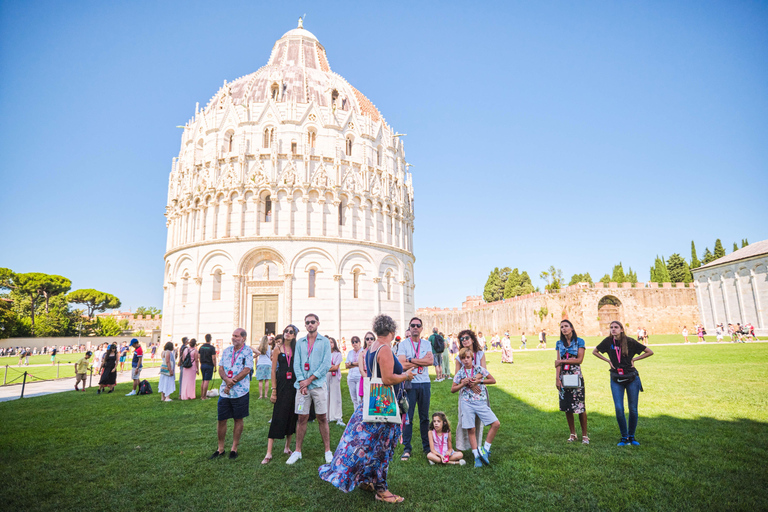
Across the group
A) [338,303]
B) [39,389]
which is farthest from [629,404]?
[338,303]

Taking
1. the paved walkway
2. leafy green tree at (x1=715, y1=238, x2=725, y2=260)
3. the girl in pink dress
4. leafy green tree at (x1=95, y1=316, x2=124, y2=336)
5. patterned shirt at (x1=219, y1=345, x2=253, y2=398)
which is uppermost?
leafy green tree at (x1=715, y1=238, x2=725, y2=260)

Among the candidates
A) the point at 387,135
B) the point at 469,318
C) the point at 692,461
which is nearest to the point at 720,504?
the point at 692,461

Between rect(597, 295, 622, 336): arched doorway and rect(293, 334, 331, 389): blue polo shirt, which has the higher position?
rect(597, 295, 622, 336): arched doorway

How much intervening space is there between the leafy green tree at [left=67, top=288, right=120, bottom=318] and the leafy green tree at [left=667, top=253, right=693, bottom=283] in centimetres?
10887

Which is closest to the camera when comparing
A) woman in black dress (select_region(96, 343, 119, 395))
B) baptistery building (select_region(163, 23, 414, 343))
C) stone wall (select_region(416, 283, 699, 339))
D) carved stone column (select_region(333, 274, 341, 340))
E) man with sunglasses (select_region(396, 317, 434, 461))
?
man with sunglasses (select_region(396, 317, 434, 461))

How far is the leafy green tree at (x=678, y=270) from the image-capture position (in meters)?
70.5

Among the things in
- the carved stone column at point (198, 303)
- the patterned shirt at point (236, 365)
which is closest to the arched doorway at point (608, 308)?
the carved stone column at point (198, 303)

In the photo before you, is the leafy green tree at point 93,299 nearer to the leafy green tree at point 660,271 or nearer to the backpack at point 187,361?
the backpack at point 187,361

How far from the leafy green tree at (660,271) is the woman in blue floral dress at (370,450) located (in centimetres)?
7945

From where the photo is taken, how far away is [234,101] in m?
34.7

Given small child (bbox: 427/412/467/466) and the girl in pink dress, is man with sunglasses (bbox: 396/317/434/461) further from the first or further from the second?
the girl in pink dress

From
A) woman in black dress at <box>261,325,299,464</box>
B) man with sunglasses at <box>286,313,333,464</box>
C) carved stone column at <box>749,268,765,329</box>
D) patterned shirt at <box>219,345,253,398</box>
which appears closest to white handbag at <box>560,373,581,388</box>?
→ man with sunglasses at <box>286,313,333,464</box>

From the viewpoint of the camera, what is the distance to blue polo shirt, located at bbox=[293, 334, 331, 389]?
6523 millimetres

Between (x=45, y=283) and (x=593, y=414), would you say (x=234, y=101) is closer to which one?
(x=593, y=414)
